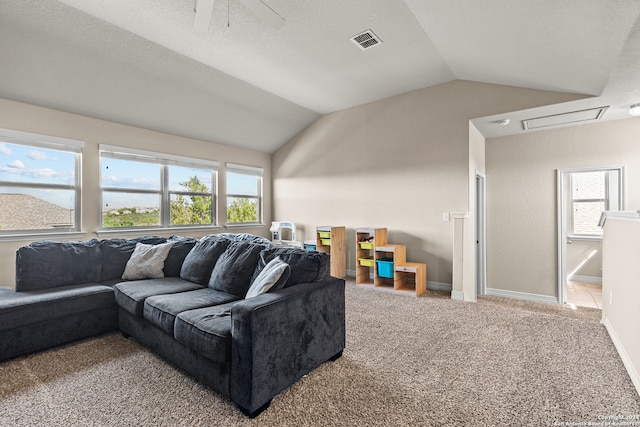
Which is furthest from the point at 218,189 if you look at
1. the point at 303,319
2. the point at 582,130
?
the point at 582,130

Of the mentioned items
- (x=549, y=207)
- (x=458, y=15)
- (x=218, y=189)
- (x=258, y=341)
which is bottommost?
(x=258, y=341)

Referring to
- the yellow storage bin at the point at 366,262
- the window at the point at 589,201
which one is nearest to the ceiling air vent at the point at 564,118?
the window at the point at 589,201

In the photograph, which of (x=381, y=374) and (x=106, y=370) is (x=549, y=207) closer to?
(x=381, y=374)

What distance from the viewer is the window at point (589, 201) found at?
17.2 feet

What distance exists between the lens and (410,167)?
189 inches

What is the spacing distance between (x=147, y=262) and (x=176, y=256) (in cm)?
29

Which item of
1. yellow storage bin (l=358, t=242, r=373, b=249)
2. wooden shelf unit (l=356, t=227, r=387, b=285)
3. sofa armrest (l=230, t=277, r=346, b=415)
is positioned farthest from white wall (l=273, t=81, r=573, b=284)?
sofa armrest (l=230, t=277, r=346, b=415)

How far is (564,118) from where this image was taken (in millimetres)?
3840

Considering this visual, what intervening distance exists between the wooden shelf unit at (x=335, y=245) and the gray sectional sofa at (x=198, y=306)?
2.31 m

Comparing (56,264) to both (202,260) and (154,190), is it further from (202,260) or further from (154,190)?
(154,190)

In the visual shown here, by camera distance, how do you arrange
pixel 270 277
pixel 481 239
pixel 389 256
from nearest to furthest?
pixel 270 277, pixel 481 239, pixel 389 256

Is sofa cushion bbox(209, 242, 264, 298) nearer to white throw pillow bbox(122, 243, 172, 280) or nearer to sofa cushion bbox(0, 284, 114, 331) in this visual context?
→ white throw pillow bbox(122, 243, 172, 280)

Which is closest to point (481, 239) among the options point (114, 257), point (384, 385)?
point (384, 385)

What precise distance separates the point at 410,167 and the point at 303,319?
3.48m
